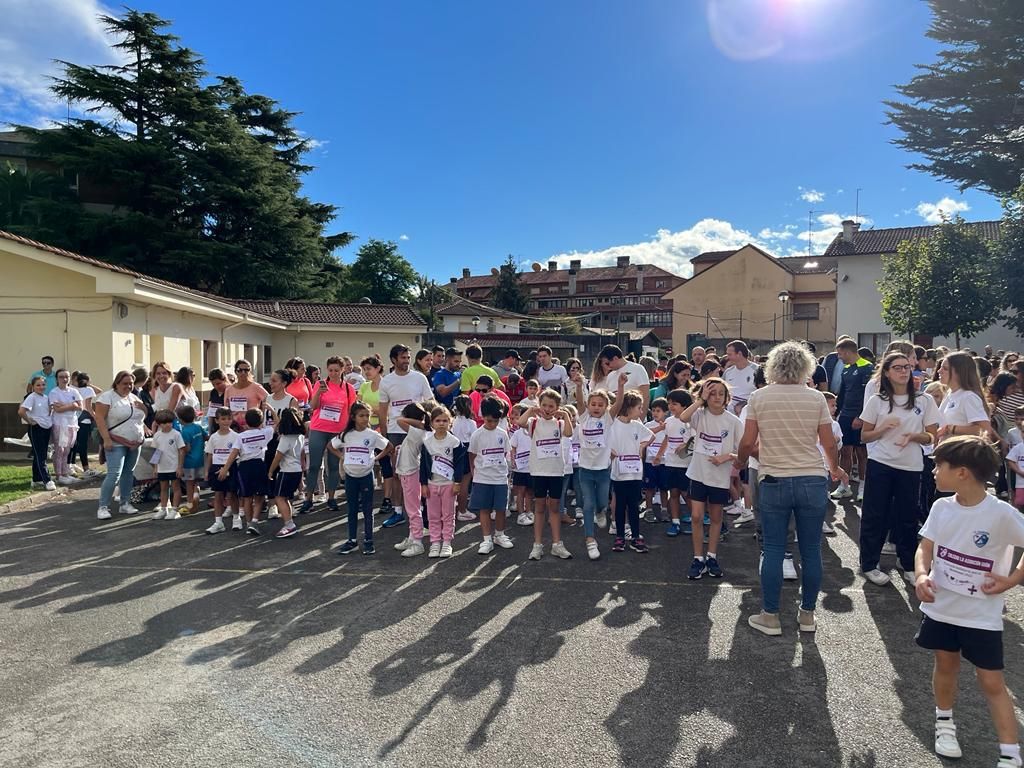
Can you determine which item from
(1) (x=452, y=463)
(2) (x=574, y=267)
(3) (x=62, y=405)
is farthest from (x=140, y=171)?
(2) (x=574, y=267)

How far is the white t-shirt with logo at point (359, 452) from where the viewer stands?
6.46 metres

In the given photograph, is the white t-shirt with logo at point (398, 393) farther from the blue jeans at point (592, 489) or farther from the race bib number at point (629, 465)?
the race bib number at point (629, 465)

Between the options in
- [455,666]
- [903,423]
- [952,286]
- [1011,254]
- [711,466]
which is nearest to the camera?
[455,666]

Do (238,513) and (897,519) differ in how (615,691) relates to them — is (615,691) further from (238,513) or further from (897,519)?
(238,513)

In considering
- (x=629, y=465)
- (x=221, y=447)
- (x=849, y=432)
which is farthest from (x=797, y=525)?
(x=221, y=447)

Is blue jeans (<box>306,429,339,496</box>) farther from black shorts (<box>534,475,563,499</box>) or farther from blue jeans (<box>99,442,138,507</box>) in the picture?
black shorts (<box>534,475,563,499</box>)

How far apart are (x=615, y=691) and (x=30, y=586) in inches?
205

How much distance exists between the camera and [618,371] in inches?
303

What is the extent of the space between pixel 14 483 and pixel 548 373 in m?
8.53

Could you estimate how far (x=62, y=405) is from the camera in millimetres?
9453

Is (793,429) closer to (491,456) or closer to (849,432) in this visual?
(491,456)

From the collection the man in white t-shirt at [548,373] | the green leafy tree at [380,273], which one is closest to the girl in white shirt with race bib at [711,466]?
the man in white t-shirt at [548,373]

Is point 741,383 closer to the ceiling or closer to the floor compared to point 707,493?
closer to the ceiling

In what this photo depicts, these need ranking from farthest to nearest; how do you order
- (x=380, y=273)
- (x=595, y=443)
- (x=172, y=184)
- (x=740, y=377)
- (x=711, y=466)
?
(x=380, y=273) → (x=172, y=184) → (x=740, y=377) → (x=595, y=443) → (x=711, y=466)
